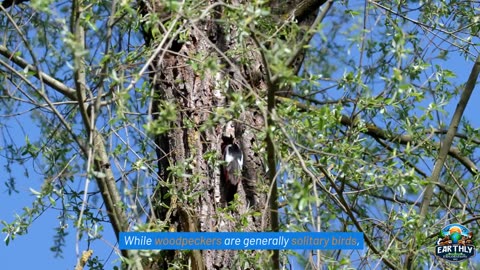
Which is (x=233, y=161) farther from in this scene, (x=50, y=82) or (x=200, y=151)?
(x=50, y=82)

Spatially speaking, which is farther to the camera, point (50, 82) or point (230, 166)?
point (230, 166)

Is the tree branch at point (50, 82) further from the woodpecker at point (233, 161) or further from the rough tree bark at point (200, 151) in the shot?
the woodpecker at point (233, 161)

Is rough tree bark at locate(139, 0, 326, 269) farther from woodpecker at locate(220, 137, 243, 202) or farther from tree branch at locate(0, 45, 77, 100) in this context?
tree branch at locate(0, 45, 77, 100)

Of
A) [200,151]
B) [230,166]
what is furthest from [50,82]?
[230,166]

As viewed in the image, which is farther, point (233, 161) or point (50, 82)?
point (233, 161)

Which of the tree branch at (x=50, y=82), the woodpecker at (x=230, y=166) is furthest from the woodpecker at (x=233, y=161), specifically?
the tree branch at (x=50, y=82)

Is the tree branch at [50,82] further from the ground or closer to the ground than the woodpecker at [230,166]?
further from the ground

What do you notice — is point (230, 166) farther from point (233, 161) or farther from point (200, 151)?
point (200, 151)

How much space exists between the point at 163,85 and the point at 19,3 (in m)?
0.83

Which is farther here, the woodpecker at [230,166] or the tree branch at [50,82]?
the woodpecker at [230,166]

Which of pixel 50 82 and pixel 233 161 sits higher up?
pixel 50 82

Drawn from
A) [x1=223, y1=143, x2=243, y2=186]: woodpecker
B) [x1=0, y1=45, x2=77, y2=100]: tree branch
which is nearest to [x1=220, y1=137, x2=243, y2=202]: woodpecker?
[x1=223, y1=143, x2=243, y2=186]: woodpecker

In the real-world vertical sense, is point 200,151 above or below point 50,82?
below

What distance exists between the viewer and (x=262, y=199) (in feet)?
15.0
